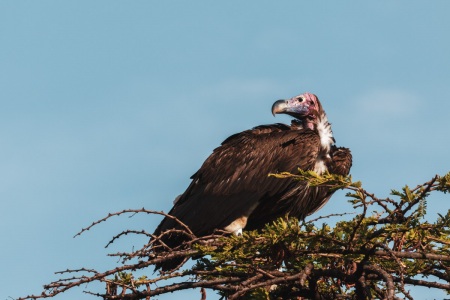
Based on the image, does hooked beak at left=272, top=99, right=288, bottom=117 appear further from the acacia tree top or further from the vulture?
the acacia tree top

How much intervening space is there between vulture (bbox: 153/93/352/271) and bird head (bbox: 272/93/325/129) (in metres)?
0.32

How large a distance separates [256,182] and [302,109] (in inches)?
56.7

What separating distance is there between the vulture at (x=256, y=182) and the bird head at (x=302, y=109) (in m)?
0.32

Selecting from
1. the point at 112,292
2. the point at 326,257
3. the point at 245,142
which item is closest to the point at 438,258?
the point at 326,257

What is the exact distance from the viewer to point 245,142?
397 inches

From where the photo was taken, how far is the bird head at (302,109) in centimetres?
1062

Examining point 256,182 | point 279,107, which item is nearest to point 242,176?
point 256,182

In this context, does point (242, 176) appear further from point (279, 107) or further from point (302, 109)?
point (302, 109)

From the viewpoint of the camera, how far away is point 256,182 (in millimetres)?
9617

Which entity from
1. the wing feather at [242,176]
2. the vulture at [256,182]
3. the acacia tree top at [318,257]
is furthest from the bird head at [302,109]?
the acacia tree top at [318,257]

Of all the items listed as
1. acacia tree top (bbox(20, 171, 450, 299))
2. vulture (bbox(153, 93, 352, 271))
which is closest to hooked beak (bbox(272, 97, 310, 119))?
vulture (bbox(153, 93, 352, 271))

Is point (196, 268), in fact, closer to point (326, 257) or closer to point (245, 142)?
point (326, 257)

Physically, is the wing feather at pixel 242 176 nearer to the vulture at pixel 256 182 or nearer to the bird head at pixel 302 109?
the vulture at pixel 256 182

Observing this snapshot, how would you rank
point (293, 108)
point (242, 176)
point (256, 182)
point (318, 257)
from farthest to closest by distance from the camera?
point (293, 108) → point (242, 176) → point (256, 182) → point (318, 257)
